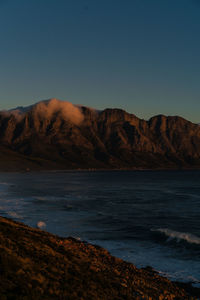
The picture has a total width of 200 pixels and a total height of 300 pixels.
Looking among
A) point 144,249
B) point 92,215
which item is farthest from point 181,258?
point 92,215

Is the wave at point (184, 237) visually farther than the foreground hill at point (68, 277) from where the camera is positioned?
Yes

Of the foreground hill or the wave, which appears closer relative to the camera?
the foreground hill

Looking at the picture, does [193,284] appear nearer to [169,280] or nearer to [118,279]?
[169,280]

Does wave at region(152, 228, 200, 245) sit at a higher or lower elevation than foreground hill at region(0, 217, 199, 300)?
lower

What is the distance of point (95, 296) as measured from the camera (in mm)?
17328

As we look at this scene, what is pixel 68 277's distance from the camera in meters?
19.3

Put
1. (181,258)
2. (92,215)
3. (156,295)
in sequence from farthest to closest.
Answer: (92,215), (181,258), (156,295)

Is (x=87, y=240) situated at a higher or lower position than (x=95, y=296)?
lower

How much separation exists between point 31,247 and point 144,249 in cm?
1549

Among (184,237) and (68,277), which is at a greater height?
(68,277)

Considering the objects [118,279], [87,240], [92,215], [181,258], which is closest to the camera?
[118,279]

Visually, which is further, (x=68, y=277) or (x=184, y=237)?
(x=184, y=237)

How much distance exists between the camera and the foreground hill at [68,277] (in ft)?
53.8

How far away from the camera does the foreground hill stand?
53.8ft
